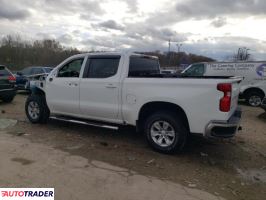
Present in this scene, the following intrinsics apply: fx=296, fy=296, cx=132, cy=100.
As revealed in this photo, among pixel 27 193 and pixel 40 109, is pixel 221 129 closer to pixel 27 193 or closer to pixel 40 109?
pixel 27 193

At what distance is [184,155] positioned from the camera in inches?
224

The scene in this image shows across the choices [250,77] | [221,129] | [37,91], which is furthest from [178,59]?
[221,129]

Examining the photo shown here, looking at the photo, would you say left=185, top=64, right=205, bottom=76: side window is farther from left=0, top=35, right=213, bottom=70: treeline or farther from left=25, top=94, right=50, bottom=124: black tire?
left=0, top=35, right=213, bottom=70: treeline

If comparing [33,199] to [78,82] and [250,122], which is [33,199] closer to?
[78,82]

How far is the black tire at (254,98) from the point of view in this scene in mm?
13461

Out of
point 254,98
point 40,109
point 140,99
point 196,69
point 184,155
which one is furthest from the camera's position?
point 196,69

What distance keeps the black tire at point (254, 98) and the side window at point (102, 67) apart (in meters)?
9.28

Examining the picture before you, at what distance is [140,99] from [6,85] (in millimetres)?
7725

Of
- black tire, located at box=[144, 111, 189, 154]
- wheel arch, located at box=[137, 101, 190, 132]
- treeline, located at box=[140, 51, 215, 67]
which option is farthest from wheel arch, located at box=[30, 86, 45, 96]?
treeline, located at box=[140, 51, 215, 67]

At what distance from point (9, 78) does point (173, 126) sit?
27.8 ft

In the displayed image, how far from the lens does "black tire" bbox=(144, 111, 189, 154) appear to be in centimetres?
546

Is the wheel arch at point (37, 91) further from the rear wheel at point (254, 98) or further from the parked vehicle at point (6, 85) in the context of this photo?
the rear wheel at point (254, 98)

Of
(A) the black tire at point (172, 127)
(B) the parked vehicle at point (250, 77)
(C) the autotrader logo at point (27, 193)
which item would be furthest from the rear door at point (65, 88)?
(B) the parked vehicle at point (250, 77)

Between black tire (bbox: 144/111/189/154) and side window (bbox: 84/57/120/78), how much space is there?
4.37 feet
